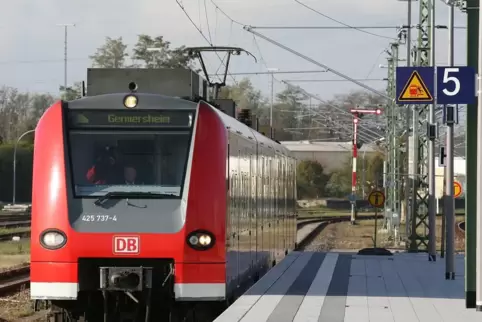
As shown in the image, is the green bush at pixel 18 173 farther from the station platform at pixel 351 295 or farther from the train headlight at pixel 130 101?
the train headlight at pixel 130 101

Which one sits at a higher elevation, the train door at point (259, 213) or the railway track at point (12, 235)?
the train door at point (259, 213)

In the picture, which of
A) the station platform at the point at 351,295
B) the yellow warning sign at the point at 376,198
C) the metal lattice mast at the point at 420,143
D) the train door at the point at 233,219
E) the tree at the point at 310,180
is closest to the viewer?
the station platform at the point at 351,295

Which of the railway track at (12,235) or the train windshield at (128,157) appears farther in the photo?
the railway track at (12,235)

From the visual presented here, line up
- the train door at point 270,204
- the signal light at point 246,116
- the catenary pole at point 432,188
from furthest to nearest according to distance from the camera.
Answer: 1. the catenary pole at point 432,188
2. the train door at point 270,204
3. the signal light at point 246,116

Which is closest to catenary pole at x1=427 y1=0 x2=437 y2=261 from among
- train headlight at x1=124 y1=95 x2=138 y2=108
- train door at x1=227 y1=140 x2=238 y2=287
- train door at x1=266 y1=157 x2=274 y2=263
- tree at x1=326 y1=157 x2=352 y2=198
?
train door at x1=266 y1=157 x2=274 y2=263

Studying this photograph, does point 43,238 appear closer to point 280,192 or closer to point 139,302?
point 139,302

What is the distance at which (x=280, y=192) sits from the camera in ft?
76.2

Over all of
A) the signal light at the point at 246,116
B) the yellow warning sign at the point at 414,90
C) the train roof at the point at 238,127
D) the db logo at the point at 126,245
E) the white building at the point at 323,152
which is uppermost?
the white building at the point at 323,152

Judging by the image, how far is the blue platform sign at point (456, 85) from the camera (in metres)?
14.1

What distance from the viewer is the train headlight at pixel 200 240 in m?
12.7

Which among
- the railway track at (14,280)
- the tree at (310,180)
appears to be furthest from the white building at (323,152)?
the railway track at (14,280)

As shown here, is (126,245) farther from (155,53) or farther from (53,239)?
(155,53)

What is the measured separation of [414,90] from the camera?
18.8m

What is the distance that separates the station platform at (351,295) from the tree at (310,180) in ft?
253
